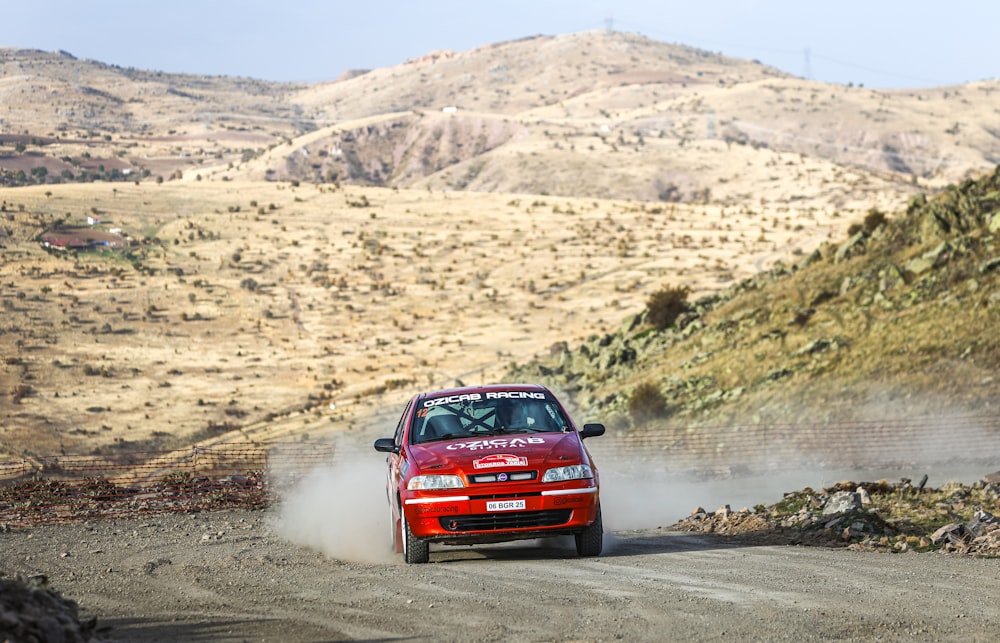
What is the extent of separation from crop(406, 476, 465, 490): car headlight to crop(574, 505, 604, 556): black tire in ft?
4.34

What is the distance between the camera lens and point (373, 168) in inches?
6826

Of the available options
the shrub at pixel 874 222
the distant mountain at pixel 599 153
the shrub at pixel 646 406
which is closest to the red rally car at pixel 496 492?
the shrub at pixel 646 406

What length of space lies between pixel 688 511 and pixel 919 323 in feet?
54.0

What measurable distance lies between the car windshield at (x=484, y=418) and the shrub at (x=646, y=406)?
2137cm

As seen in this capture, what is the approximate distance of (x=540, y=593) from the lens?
409 inches

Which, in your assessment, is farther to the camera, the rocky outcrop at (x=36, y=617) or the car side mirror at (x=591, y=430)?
the car side mirror at (x=591, y=430)

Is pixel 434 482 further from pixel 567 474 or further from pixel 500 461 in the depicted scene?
pixel 567 474

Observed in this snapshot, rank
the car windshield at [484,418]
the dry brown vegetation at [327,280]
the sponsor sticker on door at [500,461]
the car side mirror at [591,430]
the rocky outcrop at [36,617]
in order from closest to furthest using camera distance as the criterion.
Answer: the rocky outcrop at [36,617] → the sponsor sticker on door at [500,461] → the car side mirror at [591,430] → the car windshield at [484,418] → the dry brown vegetation at [327,280]

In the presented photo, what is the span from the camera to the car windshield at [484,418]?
13.7 metres

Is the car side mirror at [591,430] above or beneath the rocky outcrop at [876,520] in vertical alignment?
above

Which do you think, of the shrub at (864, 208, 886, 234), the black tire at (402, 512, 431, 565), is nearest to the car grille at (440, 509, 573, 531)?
the black tire at (402, 512, 431, 565)

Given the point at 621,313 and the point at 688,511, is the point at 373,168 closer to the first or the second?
the point at 621,313

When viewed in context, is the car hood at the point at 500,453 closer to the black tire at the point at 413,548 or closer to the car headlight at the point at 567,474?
the car headlight at the point at 567,474

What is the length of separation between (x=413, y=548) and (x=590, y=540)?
171 cm
